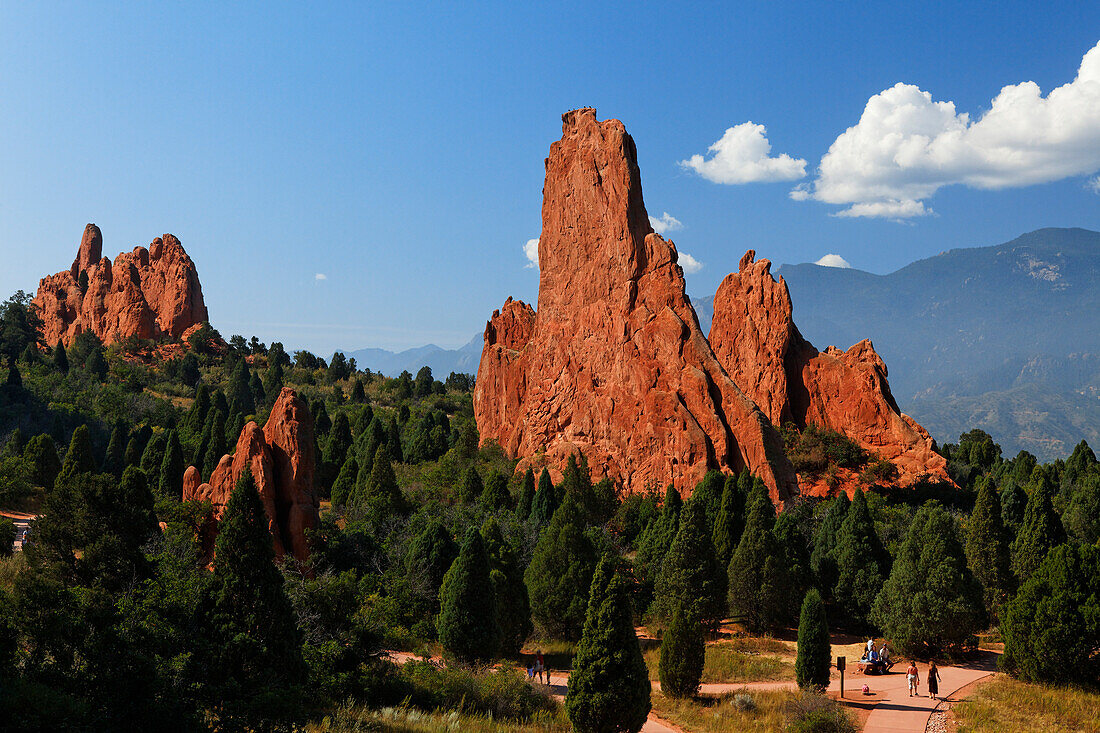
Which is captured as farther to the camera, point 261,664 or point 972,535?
point 972,535

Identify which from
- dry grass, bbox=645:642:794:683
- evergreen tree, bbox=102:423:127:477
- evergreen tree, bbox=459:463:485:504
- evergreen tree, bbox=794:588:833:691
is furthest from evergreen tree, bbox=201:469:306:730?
evergreen tree, bbox=102:423:127:477

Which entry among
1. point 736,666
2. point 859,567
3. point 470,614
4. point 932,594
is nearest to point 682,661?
point 736,666

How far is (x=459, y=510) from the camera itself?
44.9m

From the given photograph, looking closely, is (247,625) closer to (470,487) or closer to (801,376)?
(470,487)

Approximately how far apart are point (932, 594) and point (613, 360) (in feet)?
102

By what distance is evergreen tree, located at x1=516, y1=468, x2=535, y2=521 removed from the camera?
4691 cm

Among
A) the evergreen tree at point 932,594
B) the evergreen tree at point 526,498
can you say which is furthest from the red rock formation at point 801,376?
the evergreen tree at point 932,594

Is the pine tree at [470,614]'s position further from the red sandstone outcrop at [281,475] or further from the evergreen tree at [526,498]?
the evergreen tree at [526,498]

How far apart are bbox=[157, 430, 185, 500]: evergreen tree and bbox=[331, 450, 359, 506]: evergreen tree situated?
983 centimetres

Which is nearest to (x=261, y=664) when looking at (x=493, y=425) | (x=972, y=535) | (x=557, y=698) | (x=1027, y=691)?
(x=557, y=698)

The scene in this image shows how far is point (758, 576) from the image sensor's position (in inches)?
1356

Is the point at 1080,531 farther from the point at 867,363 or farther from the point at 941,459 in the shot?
the point at 867,363

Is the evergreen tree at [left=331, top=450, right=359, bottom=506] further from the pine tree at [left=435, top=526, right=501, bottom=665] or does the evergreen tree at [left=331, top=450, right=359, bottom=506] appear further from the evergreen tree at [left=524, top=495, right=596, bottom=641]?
the pine tree at [left=435, top=526, right=501, bottom=665]

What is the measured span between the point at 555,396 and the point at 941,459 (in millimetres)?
28380
